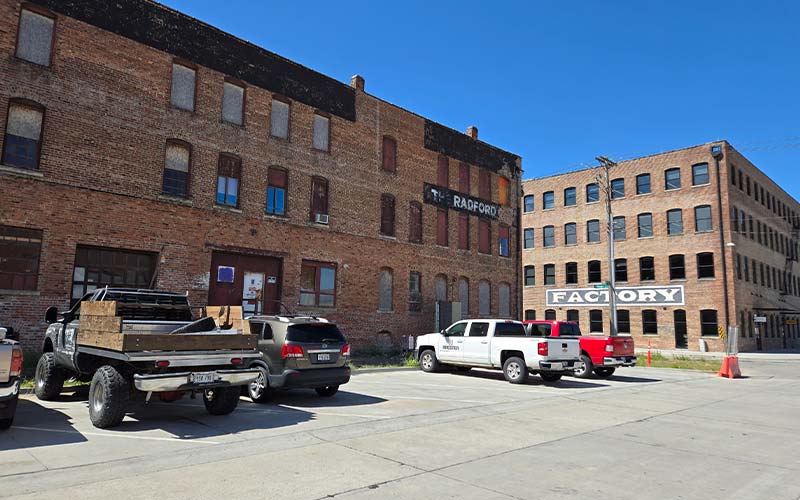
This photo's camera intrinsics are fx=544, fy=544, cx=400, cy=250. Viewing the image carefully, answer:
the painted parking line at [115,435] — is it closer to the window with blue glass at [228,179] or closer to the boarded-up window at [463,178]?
the window with blue glass at [228,179]

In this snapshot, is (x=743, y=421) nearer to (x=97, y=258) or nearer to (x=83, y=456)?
(x=83, y=456)

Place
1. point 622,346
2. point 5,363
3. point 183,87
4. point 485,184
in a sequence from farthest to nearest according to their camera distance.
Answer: point 485,184
point 183,87
point 622,346
point 5,363

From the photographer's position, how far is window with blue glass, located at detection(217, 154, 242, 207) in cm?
1981

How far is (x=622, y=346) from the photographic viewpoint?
57.8ft

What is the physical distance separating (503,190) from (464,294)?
24.0 feet

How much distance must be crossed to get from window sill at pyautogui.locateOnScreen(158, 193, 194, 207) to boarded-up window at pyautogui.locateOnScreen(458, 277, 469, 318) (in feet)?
48.7

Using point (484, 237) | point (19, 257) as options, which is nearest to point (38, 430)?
point (19, 257)

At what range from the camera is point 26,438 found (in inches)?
288

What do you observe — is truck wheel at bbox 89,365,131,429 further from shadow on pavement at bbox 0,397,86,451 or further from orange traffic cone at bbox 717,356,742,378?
orange traffic cone at bbox 717,356,742,378

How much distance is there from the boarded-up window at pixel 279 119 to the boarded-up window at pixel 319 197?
2225 mm

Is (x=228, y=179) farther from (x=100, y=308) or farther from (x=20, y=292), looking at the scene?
(x=100, y=308)

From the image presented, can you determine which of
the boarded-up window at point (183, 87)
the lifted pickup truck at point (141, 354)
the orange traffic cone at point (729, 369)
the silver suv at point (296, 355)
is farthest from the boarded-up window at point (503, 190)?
the lifted pickup truck at point (141, 354)

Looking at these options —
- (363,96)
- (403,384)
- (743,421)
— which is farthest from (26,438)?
(363,96)

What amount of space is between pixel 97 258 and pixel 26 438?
10.7 metres
